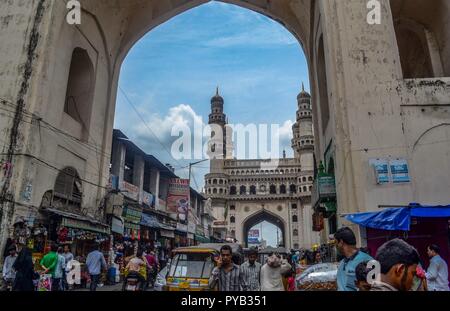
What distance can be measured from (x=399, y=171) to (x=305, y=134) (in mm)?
40799

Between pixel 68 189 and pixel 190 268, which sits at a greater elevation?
pixel 68 189

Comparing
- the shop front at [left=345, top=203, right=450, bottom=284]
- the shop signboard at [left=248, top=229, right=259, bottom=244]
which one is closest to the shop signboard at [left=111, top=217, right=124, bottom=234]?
the shop front at [left=345, top=203, right=450, bottom=284]

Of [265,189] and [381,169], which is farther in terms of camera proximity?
[265,189]

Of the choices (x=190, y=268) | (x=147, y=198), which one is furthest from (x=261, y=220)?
(x=190, y=268)

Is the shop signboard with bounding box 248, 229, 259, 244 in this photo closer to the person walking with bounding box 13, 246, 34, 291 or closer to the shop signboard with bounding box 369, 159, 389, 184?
the shop signboard with bounding box 369, 159, 389, 184

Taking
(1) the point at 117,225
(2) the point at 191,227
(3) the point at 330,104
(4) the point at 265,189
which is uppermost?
(4) the point at 265,189

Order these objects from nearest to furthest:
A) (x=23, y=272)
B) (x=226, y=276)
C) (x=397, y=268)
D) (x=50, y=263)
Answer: (x=397, y=268) → (x=226, y=276) → (x=23, y=272) → (x=50, y=263)

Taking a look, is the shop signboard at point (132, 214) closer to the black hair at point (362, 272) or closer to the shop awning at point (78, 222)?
the shop awning at point (78, 222)

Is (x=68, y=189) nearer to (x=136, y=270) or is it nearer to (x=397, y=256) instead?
(x=136, y=270)

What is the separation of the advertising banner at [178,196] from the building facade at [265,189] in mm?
23600

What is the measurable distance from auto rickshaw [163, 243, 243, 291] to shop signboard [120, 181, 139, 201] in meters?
7.73

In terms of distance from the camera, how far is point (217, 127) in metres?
50.8

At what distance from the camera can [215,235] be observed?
37.1 m

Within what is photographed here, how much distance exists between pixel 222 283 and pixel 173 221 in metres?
17.4
